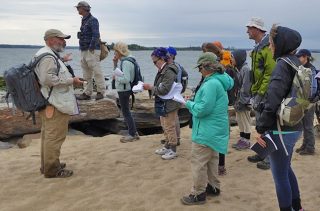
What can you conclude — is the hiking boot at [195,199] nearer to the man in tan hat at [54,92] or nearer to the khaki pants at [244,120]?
the man in tan hat at [54,92]

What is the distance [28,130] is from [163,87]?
4.11 metres

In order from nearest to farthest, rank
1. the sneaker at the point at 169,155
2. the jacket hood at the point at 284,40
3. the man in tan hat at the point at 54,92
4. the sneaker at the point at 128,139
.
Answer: the jacket hood at the point at 284,40, the man in tan hat at the point at 54,92, the sneaker at the point at 169,155, the sneaker at the point at 128,139

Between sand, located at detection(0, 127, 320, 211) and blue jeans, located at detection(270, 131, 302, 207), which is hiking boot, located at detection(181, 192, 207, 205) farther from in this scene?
blue jeans, located at detection(270, 131, 302, 207)

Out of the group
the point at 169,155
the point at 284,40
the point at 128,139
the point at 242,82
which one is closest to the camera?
the point at 284,40

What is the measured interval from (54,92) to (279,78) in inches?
131

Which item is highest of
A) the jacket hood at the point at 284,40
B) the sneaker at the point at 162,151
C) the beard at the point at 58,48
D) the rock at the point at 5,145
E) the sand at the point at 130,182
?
the jacket hood at the point at 284,40

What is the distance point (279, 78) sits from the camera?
396 centimetres

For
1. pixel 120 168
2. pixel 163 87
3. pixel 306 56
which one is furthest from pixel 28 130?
pixel 306 56

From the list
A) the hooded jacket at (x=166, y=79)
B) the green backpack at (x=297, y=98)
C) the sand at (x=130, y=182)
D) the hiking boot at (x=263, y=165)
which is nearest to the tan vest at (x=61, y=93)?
the sand at (x=130, y=182)

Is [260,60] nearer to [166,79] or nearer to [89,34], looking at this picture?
[166,79]

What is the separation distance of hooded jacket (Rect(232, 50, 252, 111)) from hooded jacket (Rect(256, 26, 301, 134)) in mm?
3043

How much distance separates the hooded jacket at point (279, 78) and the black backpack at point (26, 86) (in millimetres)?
3167

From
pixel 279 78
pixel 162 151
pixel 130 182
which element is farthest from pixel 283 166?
pixel 162 151

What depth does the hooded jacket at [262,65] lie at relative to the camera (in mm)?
5875
